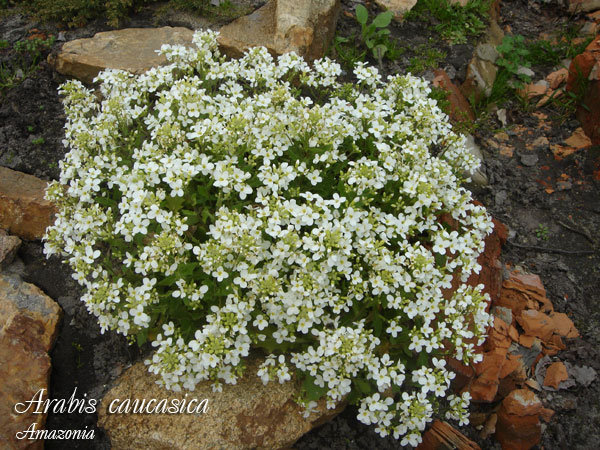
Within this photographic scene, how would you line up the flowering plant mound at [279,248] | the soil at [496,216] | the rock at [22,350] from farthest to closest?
the soil at [496,216], the rock at [22,350], the flowering plant mound at [279,248]

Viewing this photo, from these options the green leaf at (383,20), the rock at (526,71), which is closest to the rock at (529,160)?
the rock at (526,71)

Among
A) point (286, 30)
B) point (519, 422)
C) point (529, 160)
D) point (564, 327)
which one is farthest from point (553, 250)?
point (286, 30)

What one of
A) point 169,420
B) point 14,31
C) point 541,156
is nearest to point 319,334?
point 169,420

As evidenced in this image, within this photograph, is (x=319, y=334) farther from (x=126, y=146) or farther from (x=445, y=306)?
(x=126, y=146)

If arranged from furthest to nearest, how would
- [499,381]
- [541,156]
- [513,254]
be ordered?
[541,156] → [513,254] → [499,381]

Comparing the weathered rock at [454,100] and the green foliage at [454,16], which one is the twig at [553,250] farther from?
the green foliage at [454,16]

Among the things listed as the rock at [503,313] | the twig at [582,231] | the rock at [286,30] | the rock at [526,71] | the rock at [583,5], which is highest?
the rock at [583,5]

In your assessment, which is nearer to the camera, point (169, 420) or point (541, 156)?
point (169, 420)
